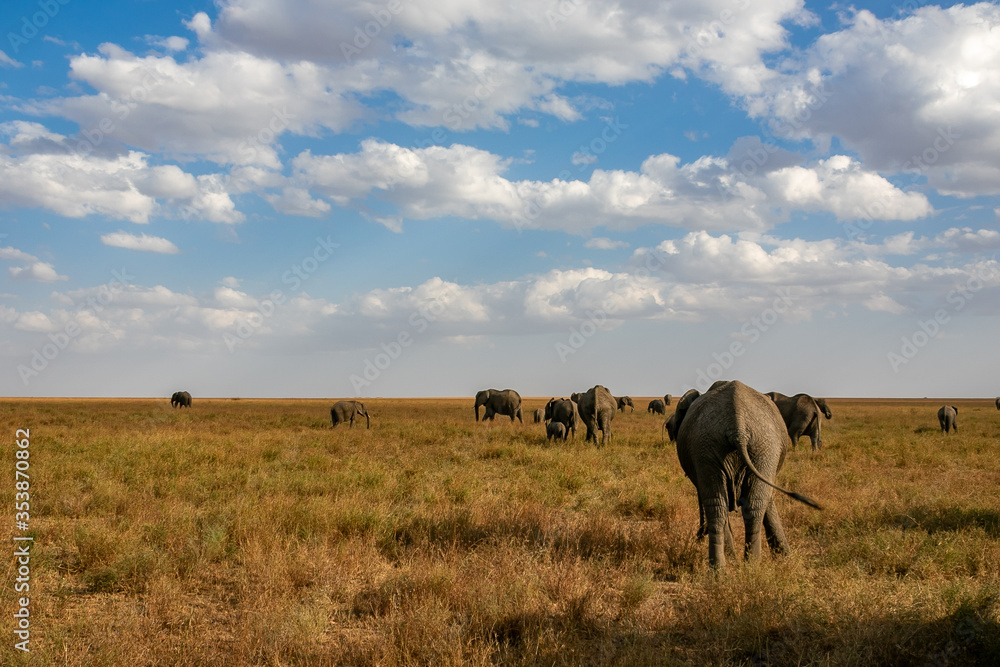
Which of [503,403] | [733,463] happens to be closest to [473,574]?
[733,463]

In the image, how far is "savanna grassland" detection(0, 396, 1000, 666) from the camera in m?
4.42

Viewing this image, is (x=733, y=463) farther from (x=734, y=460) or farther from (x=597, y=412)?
(x=597, y=412)

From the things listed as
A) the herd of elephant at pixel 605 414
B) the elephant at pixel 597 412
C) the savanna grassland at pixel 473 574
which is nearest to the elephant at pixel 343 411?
the herd of elephant at pixel 605 414

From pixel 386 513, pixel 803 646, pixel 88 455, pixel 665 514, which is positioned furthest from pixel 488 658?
pixel 88 455

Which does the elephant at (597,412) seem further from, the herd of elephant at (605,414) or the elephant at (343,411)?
the elephant at (343,411)

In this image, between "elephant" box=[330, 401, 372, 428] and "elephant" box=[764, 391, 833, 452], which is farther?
"elephant" box=[330, 401, 372, 428]

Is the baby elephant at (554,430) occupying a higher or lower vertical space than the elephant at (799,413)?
lower

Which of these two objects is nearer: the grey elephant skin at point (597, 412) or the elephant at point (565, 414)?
the grey elephant skin at point (597, 412)

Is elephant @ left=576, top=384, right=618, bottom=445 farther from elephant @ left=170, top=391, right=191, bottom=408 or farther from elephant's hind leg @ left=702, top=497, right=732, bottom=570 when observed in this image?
elephant @ left=170, top=391, right=191, bottom=408

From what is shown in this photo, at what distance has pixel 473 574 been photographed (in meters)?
5.91

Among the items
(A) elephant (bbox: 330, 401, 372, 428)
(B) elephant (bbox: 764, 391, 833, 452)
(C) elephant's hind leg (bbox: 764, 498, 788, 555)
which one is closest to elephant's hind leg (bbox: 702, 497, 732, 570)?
(C) elephant's hind leg (bbox: 764, 498, 788, 555)

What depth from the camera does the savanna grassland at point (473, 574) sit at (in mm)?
4422

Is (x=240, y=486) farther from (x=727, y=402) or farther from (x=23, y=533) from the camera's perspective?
(x=727, y=402)

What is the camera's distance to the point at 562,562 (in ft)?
20.9
